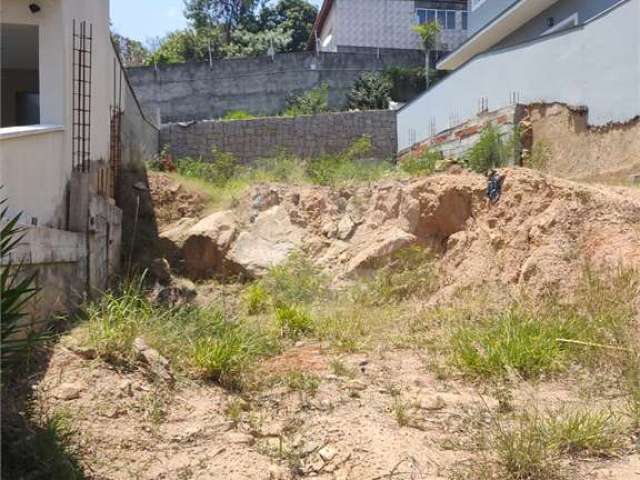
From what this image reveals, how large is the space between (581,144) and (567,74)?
3.88ft

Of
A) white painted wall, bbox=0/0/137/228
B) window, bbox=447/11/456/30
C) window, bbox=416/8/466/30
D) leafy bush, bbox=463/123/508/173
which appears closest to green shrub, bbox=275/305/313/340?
white painted wall, bbox=0/0/137/228

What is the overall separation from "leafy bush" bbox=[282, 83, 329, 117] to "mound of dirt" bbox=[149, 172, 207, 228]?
763cm

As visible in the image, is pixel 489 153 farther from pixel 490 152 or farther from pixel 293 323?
pixel 293 323

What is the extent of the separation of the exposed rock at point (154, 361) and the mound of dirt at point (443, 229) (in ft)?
11.5

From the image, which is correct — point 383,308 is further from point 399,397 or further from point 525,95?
point 525,95

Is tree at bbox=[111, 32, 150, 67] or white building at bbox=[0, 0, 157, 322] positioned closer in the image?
white building at bbox=[0, 0, 157, 322]

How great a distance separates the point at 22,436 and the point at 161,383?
114cm

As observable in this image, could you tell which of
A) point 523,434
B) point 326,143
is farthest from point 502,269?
point 326,143

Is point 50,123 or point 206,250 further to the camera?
point 206,250

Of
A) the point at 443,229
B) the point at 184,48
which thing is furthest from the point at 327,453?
the point at 184,48

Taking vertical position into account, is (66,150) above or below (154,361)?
above

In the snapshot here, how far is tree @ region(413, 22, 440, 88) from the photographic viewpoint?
21.1 meters

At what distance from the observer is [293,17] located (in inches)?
1152

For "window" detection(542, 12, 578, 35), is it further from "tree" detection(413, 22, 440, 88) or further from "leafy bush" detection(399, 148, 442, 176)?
"tree" detection(413, 22, 440, 88)
